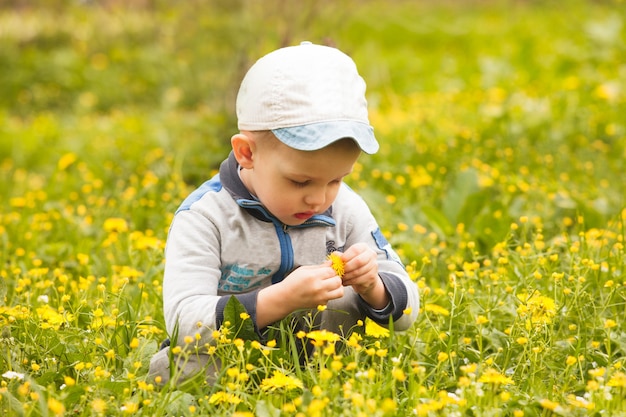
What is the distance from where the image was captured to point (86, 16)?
983 cm

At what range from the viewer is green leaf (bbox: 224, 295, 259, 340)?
2.08m

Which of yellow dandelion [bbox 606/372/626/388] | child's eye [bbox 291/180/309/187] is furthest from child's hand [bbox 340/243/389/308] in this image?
yellow dandelion [bbox 606/372/626/388]

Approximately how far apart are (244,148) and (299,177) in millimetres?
189

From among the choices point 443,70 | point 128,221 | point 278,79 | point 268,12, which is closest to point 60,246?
point 128,221

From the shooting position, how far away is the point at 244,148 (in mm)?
2166

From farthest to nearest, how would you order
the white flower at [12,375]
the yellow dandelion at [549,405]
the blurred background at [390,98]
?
the blurred background at [390,98] → the white flower at [12,375] → the yellow dandelion at [549,405]

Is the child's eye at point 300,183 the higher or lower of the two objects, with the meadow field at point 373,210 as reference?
higher

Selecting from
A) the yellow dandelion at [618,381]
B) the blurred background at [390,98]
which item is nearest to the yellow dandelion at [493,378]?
the yellow dandelion at [618,381]

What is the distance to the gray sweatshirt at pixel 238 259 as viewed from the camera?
214 cm

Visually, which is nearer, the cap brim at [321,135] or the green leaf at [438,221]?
the cap brim at [321,135]

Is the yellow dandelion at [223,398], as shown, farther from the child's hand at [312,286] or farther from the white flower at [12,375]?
the white flower at [12,375]

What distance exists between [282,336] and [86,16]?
8.56m

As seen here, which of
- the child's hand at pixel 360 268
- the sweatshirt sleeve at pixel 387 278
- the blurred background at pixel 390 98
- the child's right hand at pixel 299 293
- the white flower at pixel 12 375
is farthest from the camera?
the blurred background at pixel 390 98

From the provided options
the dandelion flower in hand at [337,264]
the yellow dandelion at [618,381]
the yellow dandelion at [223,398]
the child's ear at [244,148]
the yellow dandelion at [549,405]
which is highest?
the child's ear at [244,148]
